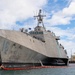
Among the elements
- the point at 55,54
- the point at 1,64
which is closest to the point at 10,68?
the point at 1,64

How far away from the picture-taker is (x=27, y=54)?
37594mm

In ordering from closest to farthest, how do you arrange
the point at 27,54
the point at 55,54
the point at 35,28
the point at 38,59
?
the point at 27,54 → the point at 38,59 → the point at 55,54 → the point at 35,28

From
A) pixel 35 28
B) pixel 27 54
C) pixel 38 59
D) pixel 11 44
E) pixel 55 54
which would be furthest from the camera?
pixel 35 28

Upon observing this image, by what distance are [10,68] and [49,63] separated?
1521 cm

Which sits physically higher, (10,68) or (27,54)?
(27,54)

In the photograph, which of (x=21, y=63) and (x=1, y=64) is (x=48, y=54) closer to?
(x=21, y=63)

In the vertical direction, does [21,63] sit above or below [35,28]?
below

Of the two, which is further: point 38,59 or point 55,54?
point 55,54

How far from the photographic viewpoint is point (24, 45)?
119 feet

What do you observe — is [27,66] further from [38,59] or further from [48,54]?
[48,54]

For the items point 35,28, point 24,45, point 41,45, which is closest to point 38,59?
point 41,45

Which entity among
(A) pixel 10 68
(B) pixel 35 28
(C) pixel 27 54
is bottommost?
(A) pixel 10 68

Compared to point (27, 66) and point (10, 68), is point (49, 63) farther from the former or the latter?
point (10, 68)

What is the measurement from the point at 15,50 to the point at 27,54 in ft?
8.96
